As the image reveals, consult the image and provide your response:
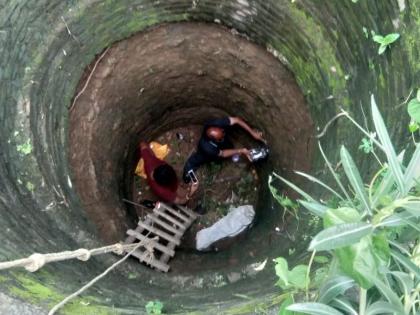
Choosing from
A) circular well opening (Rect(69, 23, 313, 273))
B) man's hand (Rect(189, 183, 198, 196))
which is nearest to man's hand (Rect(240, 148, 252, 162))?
circular well opening (Rect(69, 23, 313, 273))

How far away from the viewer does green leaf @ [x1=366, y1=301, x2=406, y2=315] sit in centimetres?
151

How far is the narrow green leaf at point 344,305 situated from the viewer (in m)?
1.68

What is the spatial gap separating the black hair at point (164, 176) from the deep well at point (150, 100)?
0.44m

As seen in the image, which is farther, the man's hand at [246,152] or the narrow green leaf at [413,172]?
the man's hand at [246,152]

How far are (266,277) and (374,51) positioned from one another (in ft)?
5.61

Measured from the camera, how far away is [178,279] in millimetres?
3932

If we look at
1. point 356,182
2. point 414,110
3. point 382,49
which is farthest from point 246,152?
point 356,182

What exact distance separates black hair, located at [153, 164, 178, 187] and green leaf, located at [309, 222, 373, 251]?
4.40 meters

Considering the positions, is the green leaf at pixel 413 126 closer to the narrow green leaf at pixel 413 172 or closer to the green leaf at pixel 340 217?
the narrow green leaf at pixel 413 172

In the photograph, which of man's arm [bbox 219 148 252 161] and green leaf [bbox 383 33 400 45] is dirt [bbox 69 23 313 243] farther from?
green leaf [bbox 383 33 400 45]

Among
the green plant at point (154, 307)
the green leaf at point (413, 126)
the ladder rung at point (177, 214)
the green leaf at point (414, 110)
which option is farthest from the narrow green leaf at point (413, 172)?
the ladder rung at point (177, 214)

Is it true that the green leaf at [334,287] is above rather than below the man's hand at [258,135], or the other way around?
below

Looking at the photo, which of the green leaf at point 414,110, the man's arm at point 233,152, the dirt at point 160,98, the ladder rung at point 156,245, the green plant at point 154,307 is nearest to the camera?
the green leaf at point 414,110

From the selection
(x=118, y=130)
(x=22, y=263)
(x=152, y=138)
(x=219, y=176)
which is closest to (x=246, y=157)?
(x=219, y=176)
